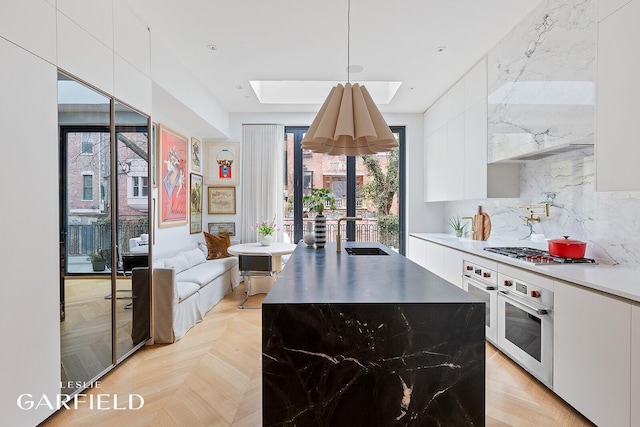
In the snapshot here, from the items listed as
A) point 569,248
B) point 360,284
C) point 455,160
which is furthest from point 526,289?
point 455,160

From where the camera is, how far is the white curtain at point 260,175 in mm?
5539

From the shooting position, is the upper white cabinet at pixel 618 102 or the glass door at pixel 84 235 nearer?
the upper white cabinet at pixel 618 102

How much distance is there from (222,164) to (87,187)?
3.40 meters

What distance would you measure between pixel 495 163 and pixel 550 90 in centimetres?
97

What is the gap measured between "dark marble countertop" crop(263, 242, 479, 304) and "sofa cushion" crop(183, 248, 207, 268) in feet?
8.55

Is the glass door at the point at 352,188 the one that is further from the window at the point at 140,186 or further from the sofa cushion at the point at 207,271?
the window at the point at 140,186

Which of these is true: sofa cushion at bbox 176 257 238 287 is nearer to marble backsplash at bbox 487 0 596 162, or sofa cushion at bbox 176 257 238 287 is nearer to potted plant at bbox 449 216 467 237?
potted plant at bbox 449 216 467 237

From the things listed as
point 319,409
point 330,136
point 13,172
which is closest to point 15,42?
point 13,172

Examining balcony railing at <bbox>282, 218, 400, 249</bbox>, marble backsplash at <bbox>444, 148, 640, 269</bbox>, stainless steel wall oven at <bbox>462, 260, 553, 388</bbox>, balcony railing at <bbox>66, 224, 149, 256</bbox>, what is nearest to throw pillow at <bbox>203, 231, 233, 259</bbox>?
balcony railing at <bbox>282, 218, 400, 249</bbox>

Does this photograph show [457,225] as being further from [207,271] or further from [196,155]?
[196,155]

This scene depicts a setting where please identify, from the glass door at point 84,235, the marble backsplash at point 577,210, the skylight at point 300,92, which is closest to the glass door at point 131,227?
the glass door at point 84,235

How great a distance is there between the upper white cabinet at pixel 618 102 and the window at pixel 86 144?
129 inches

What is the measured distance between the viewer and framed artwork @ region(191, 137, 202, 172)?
517cm

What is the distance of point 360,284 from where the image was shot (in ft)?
5.17
